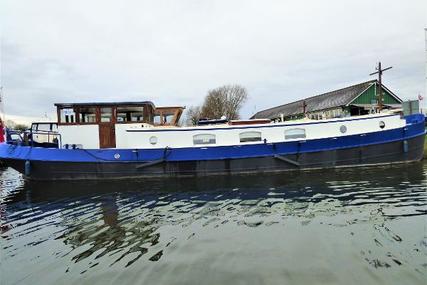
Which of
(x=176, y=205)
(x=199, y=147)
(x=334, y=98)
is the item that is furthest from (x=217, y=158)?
(x=334, y=98)

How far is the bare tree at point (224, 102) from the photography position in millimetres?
63219

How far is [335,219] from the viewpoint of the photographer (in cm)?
802

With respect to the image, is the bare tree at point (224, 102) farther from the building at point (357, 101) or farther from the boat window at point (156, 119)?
the boat window at point (156, 119)

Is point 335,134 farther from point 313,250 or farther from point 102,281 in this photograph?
point 102,281

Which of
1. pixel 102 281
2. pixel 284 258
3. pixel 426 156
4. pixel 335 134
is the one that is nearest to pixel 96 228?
pixel 102 281

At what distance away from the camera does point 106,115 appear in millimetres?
17406

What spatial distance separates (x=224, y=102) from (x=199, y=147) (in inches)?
1896

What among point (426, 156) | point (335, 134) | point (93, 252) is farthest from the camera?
point (426, 156)

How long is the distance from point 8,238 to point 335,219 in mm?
7650

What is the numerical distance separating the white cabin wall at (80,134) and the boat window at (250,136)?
7386 millimetres

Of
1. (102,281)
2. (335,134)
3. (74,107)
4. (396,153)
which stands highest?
(74,107)

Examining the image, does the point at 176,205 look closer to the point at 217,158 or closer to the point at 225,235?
the point at 225,235

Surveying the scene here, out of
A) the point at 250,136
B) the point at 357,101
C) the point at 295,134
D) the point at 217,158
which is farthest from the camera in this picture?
the point at 357,101

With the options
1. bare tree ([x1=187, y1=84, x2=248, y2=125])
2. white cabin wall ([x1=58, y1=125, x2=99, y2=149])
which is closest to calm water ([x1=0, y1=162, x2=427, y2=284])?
white cabin wall ([x1=58, y1=125, x2=99, y2=149])
